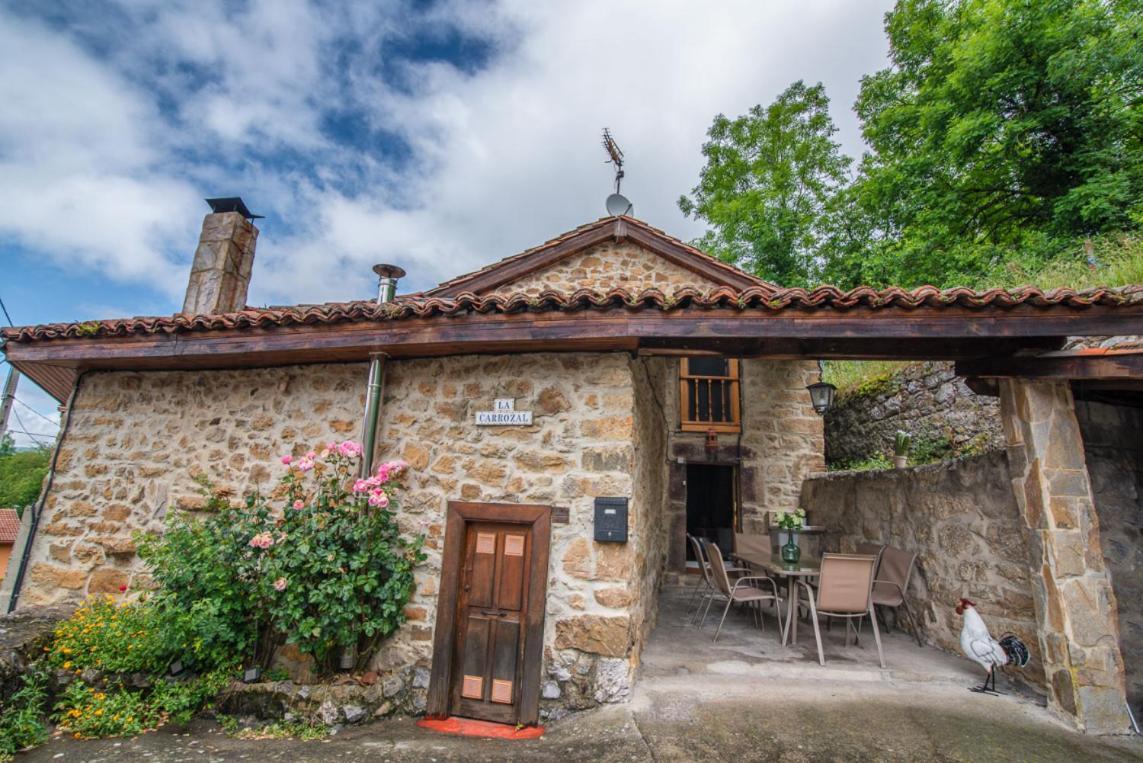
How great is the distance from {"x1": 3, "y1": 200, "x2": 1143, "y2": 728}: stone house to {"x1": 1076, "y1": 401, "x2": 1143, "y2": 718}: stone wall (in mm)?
810

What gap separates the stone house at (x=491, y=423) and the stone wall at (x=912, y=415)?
3.27 meters

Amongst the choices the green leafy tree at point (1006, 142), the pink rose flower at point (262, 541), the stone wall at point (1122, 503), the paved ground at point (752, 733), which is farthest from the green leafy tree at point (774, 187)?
the pink rose flower at point (262, 541)

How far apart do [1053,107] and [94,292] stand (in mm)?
30142

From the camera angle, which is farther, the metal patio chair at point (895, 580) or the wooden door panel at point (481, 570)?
the metal patio chair at point (895, 580)

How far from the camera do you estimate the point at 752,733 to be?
294cm

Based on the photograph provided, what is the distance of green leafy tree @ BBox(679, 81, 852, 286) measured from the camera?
46.8ft

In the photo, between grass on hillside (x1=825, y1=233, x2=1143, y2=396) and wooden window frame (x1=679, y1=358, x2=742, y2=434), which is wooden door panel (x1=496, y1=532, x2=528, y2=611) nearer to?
grass on hillside (x1=825, y1=233, x2=1143, y2=396)

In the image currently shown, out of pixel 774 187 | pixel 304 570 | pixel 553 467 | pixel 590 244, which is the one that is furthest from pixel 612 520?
pixel 774 187

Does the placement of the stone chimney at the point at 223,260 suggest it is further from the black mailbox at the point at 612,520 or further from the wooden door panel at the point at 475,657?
the black mailbox at the point at 612,520

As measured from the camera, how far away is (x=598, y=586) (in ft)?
11.0

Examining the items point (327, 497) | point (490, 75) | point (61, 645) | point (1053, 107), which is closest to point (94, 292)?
point (490, 75)

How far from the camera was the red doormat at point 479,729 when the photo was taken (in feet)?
10.2

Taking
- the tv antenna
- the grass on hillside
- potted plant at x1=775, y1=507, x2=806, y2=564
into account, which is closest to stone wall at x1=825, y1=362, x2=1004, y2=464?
the grass on hillside

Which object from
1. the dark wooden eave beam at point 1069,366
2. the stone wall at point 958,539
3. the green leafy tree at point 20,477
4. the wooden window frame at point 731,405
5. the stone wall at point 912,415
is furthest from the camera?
the green leafy tree at point 20,477
